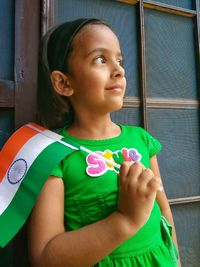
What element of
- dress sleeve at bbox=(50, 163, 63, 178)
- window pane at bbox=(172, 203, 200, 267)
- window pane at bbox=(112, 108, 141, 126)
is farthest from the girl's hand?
window pane at bbox=(172, 203, 200, 267)

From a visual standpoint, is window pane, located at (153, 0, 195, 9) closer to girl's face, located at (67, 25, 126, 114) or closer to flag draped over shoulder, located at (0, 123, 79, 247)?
girl's face, located at (67, 25, 126, 114)

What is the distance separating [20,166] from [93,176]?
0.62ft

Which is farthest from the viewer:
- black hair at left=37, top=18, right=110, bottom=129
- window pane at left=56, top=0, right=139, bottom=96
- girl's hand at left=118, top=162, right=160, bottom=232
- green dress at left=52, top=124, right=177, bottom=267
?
window pane at left=56, top=0, right=139, bottom=96

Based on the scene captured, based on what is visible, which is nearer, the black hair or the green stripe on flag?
the green stripe on flag

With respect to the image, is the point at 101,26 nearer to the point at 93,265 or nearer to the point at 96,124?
the point at 96,124

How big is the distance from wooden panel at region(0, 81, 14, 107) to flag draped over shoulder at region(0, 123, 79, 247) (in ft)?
0.36

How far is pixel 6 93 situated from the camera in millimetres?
899

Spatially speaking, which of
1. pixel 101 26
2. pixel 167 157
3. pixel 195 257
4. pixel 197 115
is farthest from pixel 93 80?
pixel 195 257

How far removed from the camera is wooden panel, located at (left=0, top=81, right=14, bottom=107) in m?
0.89

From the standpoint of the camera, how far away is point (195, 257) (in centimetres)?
130

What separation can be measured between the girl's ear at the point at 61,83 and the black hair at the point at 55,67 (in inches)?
0.6

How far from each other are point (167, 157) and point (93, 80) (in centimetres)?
62

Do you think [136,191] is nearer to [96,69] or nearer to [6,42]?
[96,69]

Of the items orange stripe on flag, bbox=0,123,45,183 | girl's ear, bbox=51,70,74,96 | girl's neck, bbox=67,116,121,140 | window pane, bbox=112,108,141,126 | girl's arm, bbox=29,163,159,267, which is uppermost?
girl's ear, bbox=51,70,74,96
